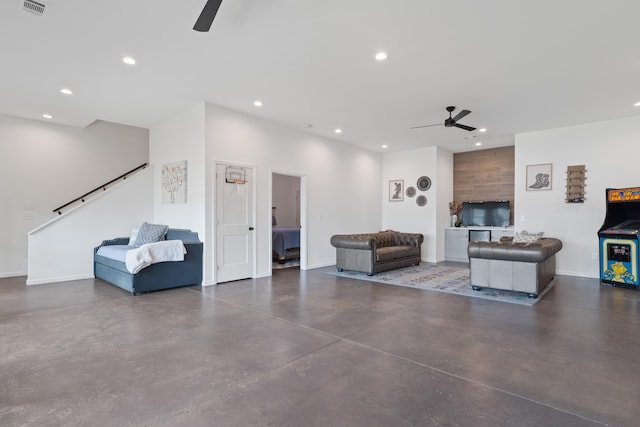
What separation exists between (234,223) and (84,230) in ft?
9.50

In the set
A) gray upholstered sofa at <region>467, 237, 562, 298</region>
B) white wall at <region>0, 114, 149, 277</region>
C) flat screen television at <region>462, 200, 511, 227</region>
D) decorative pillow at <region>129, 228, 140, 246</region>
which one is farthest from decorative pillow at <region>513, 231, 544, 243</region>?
white wall at <region>0, 114, 149, 277</region>

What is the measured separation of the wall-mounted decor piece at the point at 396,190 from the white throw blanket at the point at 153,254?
19.1ft

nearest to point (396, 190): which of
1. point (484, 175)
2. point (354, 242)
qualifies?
point (484, 175)

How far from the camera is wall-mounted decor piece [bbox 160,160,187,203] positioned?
19.4ft

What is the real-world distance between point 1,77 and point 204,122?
2.58m

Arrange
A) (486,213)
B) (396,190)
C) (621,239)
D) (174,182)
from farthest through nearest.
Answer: (396,190)
(486,213)
(174,182)
(621,239)

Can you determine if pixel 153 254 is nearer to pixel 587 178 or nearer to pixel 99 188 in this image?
pixel 99 188

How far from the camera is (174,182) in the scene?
616cm

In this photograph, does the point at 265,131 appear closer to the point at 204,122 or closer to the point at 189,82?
the point at 204,122

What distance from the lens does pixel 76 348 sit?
2910 millimetres

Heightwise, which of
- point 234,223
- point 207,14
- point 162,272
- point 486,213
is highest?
point 207,14

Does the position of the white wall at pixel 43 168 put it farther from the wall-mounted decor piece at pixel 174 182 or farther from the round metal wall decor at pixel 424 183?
the round metal wall decor at pixel 424 183

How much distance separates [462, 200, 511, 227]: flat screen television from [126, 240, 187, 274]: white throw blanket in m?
6.97

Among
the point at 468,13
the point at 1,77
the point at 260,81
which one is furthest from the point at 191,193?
the point at 468,13
